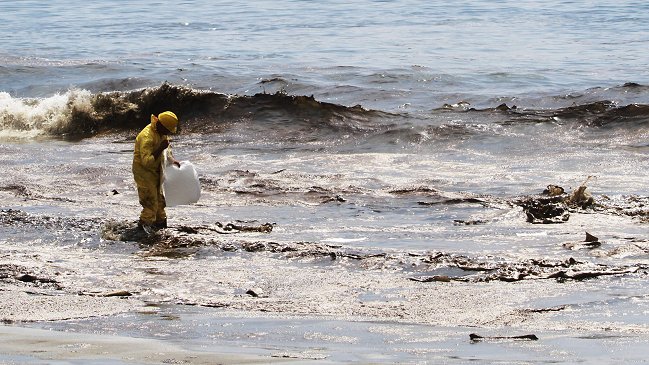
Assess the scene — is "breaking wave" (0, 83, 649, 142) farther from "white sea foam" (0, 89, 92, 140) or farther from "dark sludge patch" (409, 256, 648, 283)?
"dark sludge patch" (409, 256, 648, 283)

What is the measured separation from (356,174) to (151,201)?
13.6ft

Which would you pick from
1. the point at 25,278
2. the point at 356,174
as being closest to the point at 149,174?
the point at 25,278

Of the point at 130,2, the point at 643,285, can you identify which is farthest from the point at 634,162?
the point at 130,2

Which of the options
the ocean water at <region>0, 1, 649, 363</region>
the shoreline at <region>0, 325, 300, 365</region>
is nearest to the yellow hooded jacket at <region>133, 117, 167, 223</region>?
the ocean water at <region>0, 1, 649, 363</region>

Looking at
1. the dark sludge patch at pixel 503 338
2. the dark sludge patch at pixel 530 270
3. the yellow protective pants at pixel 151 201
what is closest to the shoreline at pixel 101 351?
the dark sludge patch at pixel 503 338

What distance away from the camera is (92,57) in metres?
27.1

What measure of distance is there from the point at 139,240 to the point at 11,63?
57.9 feet

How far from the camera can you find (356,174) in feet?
45.2

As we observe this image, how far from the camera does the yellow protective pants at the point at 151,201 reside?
400 inches

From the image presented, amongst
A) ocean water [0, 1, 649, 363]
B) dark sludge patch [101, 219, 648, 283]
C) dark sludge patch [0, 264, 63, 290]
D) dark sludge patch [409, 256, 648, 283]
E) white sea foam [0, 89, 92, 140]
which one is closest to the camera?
ocean water [0, 1, 649, 363]

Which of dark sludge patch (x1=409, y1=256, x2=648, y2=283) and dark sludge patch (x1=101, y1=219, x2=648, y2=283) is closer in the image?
dark sludge patch (x1=409, y1=256, x2=648, y2=283)

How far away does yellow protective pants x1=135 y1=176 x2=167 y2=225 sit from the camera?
33.3 feet

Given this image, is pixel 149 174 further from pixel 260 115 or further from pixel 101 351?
pixel 260 115

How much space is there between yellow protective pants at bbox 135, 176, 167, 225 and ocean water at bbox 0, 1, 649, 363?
0.34 m
